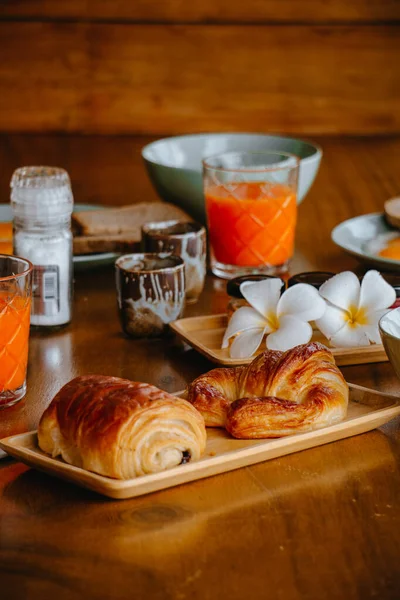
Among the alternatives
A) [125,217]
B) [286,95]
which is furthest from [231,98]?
[125,217]

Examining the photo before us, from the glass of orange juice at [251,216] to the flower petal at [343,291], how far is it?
16.2 inches

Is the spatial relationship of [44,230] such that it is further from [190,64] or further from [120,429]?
[190,64]

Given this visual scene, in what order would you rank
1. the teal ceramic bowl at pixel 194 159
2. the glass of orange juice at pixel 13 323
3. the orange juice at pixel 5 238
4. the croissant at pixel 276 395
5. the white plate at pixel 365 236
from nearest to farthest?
the croissant at pixel 276 395 → the glass of orange juice at pixel 13 323 → the orange juice at pixel 5 238 → the white plate at pixel 365 236 → the teal ceramic bowl at pixel 194 159

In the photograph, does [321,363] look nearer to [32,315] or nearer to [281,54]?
[32,315]

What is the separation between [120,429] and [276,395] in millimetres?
206

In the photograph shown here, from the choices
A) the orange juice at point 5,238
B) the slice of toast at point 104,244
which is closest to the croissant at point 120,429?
the orange juice at point 5,238

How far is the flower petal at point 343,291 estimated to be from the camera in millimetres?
1189

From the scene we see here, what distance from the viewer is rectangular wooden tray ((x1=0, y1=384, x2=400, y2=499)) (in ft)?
2.66

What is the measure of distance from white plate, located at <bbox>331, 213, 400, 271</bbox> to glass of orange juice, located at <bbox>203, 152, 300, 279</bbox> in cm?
10

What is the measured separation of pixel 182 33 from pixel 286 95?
0.42m

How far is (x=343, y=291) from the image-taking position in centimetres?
119

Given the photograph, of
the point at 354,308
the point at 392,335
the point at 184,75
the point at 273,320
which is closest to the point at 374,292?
the point at 354,308

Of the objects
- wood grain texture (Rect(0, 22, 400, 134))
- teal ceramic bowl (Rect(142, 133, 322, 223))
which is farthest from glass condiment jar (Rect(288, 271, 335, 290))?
wood grain texture (Rect(0, 22, 400, 134))

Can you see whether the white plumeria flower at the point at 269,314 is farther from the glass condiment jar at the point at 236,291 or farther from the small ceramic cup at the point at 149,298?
the small ceramic cup at the point at 149,298
